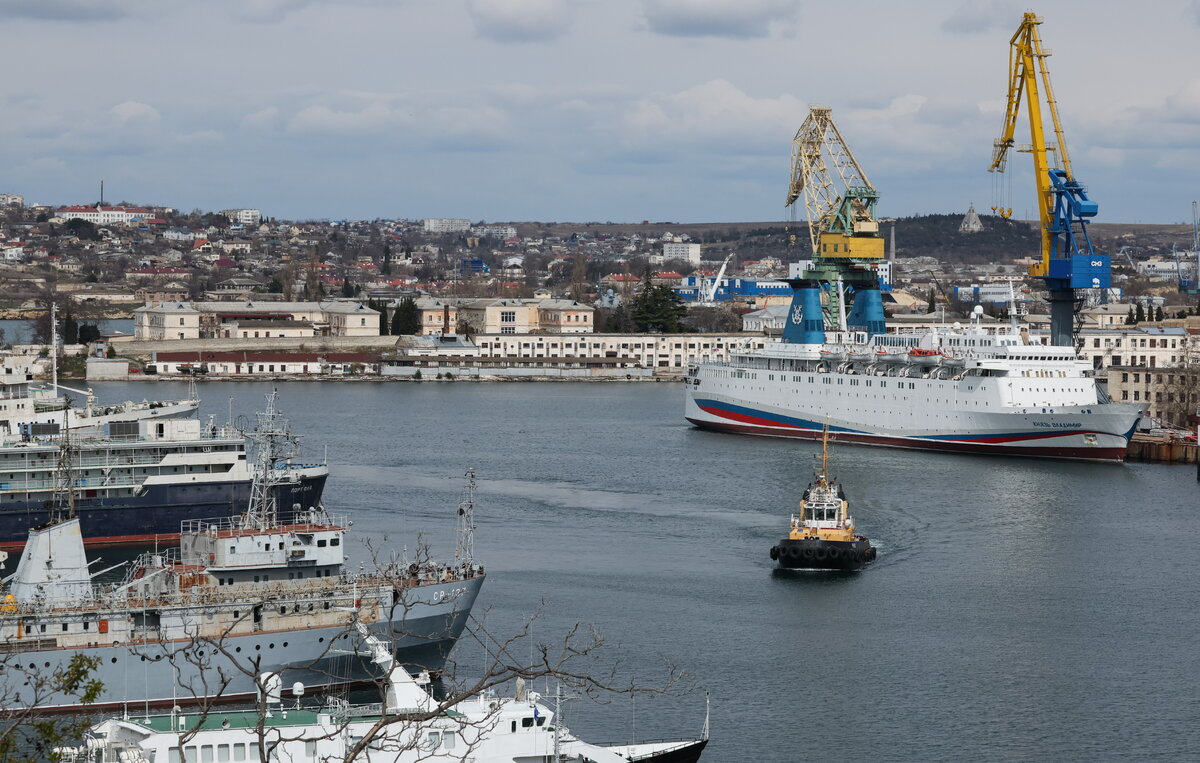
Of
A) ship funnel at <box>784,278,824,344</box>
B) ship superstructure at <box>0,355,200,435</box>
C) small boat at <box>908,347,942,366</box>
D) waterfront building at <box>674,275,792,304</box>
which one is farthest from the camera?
waterfront building at <box>674,275,792,304</box>

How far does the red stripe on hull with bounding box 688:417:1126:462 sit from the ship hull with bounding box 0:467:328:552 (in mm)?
18727

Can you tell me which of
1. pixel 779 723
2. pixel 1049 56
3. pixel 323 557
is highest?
pixel 1049 56

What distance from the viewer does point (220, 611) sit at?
1670 cm

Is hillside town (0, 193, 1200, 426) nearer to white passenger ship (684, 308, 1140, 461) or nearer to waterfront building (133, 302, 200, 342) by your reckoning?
waterfront building (133, 302, 200, 342)

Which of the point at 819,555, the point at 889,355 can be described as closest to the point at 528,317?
the point at 889,355

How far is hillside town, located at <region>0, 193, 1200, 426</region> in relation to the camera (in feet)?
219

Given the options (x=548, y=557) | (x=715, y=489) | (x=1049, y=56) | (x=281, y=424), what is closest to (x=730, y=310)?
(x=1049, y=56)

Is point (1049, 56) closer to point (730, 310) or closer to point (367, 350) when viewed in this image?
point (367, 350)

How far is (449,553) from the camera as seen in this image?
23828mm

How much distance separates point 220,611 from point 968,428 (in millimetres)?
25719

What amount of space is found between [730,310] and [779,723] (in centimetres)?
7441

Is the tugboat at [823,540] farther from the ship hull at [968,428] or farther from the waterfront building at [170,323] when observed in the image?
the waterfront building at [170,323]

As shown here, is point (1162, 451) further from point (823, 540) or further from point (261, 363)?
point (261, 363)

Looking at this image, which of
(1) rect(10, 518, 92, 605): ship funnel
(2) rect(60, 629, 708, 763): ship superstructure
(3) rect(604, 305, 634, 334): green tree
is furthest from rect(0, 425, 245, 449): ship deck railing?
(3) rect(604, 305, 634, 334): green tree
